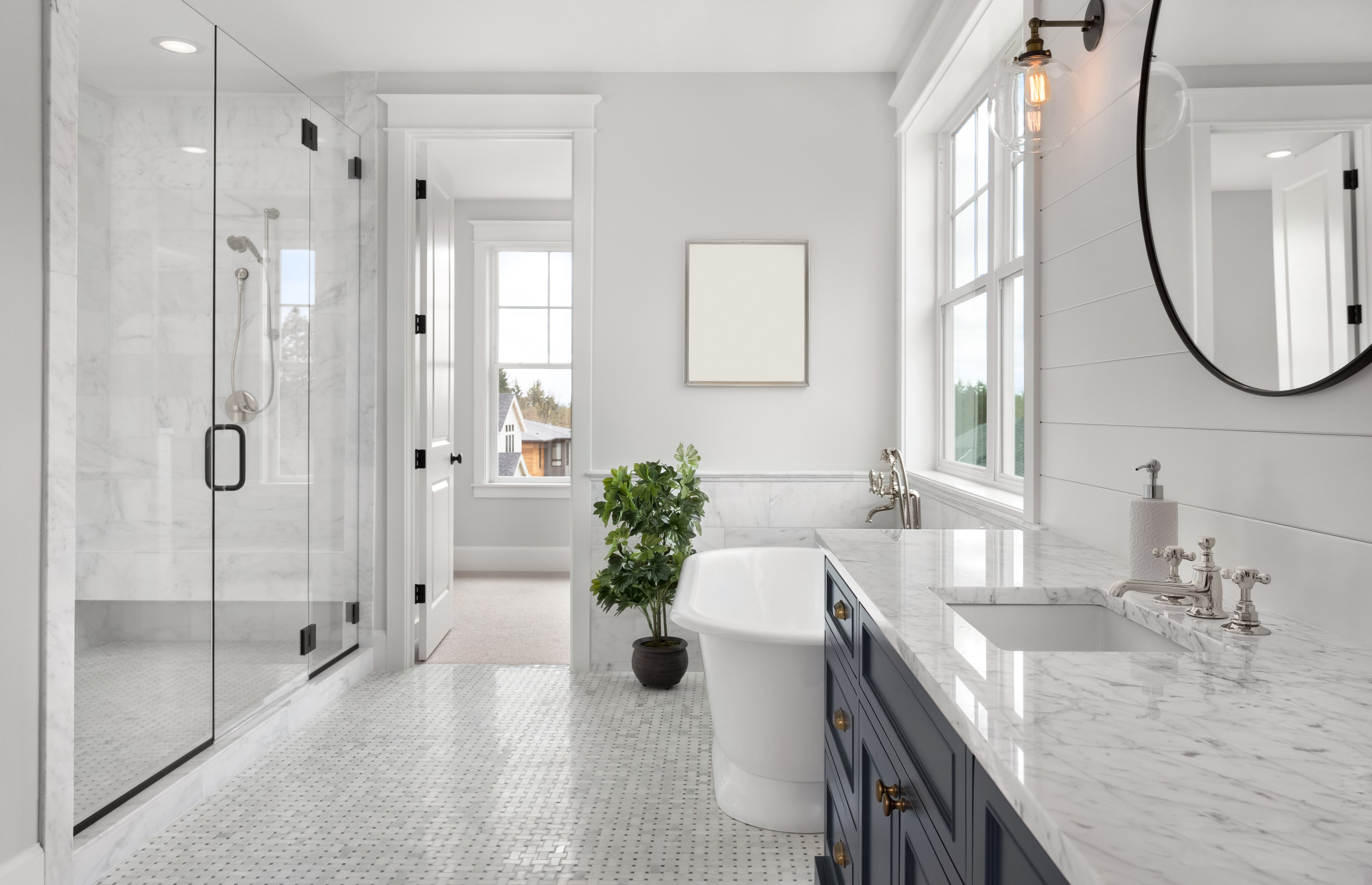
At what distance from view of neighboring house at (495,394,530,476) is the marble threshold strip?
2.42 metres

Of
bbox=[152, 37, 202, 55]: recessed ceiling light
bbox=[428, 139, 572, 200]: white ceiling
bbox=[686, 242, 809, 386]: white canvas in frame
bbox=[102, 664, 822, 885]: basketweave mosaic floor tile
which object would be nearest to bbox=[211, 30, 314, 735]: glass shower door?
bbox=[152, 37, 202, 55]: recessed ceiling light

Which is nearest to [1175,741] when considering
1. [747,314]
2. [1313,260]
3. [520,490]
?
[1313,260]

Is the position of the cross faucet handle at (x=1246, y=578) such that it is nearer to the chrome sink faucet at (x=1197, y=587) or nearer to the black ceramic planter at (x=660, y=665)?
the chrome sink faucet at (x=1197, y=587)

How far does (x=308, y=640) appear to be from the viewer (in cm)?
289

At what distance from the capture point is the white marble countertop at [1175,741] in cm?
50

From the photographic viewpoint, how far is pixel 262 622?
8.52 feet

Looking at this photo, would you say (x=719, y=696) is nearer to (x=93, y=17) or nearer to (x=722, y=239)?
(x=722, y=239)

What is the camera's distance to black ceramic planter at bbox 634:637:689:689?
3105 mm

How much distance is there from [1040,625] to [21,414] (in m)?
2.03

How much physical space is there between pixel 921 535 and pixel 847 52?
226 centimetres

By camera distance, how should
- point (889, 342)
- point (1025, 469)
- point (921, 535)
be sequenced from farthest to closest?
point (889, 342) < point (1025, 469) < point (921, 535)

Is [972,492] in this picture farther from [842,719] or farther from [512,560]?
[512,560]

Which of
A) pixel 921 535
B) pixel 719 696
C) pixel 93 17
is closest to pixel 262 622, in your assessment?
pixel 719 696

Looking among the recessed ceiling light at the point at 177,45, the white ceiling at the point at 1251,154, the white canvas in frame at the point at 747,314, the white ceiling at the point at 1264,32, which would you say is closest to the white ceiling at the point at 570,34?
the recessed ceiling light at the point at 177,45
